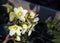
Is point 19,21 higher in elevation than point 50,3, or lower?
higher

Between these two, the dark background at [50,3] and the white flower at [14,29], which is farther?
the dark background at [50,3]

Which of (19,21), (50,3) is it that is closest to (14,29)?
(19,21)

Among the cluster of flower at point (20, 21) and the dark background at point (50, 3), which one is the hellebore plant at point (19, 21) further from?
the dark background at point (50, 3)

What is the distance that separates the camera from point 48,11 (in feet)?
9.38

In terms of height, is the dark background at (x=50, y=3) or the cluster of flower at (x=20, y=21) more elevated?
the cluster of flower at (x=20, y=21)

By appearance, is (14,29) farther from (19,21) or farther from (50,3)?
(50,3)

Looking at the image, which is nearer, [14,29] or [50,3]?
[14,29]

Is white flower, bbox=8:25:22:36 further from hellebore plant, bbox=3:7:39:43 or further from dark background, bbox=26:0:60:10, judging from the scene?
dark background, bbox=26:0:60:10

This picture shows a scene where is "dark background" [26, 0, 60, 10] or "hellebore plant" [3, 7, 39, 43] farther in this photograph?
"dark background" [26, 0, 60, 10]

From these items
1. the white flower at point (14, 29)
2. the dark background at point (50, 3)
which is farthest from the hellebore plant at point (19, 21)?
the dark background at point (50, 3)

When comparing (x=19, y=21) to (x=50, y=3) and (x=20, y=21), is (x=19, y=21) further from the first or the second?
(x=50, y=3)

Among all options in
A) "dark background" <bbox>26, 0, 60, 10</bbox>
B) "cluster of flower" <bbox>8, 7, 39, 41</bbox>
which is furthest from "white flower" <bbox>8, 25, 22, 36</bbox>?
"dark background" <bbox>26, 0, 60, 10</bbox>

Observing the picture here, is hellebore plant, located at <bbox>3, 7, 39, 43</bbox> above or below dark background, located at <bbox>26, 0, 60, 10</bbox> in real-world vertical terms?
above

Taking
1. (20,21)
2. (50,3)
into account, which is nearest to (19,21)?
(20,21)
